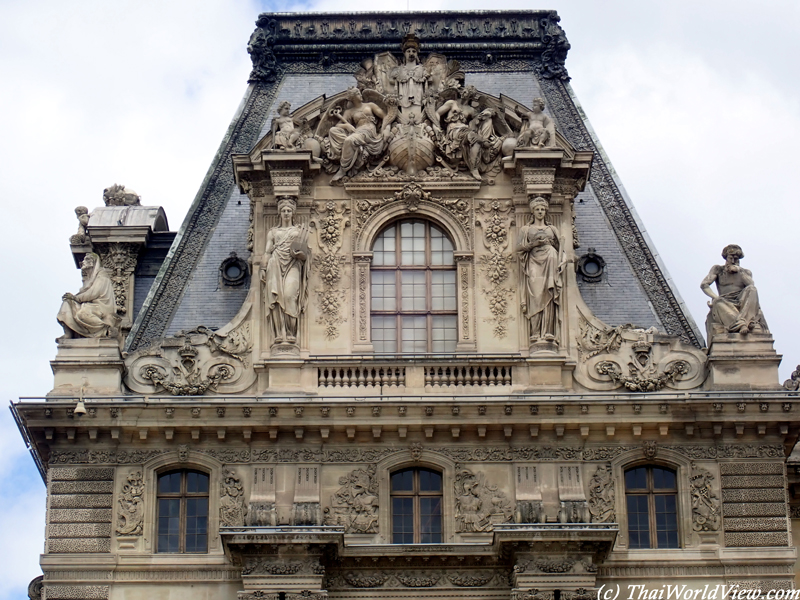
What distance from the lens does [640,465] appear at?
3753 cm

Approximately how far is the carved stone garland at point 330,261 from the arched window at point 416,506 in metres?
3.27

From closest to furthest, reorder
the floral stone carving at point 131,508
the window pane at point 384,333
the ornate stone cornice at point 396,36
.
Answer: the floral stone carving at point 131,508, the window pane at point 384,333, the ornate stone cornice at point 396,36

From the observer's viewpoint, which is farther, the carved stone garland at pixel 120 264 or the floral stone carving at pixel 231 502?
the carved stone garland at pixel 120 264

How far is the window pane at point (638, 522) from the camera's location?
3700 cm

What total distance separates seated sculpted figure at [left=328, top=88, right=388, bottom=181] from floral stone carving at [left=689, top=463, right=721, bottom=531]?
9107 mm

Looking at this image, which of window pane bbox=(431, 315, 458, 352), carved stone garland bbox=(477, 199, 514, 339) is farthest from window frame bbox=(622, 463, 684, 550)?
window pane bbox=(431, 315, 458, 352)

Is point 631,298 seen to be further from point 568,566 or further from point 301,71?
point 301,71

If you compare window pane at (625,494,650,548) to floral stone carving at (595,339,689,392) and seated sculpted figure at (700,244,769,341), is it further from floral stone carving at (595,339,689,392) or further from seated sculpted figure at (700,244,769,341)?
seated sculpted figure at (700,244,769,341)

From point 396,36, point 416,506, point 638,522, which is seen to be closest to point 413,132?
point 396,36

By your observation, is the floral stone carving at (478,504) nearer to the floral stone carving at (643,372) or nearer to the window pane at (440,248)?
the floral stone carving at (643,372)

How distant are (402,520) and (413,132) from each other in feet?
26.8

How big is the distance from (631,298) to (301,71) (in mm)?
9877

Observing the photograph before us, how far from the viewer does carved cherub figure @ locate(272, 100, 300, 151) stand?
39.6 m

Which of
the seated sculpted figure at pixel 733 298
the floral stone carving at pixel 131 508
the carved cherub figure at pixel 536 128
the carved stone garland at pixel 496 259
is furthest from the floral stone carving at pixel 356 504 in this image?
the carved cherub figure at pixel 536 128
